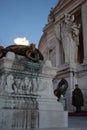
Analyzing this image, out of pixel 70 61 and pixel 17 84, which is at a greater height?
pixel 70 61

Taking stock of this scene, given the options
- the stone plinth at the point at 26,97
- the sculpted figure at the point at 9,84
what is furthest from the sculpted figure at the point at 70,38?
the sculpted figure at the point at 9,84

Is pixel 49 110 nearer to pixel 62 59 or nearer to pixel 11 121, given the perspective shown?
pixel 11 121

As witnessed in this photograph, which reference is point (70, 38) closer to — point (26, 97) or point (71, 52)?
point (71, 52)

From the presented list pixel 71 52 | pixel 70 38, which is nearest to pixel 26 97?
pixel 71 52

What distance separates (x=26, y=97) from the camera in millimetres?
5047

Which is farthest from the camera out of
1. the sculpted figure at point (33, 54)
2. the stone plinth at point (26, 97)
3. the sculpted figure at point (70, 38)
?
the sculpted figure at point (70, 38)

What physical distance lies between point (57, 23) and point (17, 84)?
1897 cm

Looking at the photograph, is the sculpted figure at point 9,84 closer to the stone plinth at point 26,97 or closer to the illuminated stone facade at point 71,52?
the stone plinth at point 26,97

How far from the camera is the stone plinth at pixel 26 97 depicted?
15.5 ft

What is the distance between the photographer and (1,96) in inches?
187

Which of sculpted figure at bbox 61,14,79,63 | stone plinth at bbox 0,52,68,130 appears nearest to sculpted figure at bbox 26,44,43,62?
stone plinth at bbox 0,52,68,130

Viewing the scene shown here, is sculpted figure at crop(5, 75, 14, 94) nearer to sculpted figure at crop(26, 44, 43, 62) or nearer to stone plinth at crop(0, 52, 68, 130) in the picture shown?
stone plinth at crop(0, 52, 68, 130)

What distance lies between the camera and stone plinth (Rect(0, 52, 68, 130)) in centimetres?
471

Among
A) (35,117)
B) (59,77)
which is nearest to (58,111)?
(35,117)
